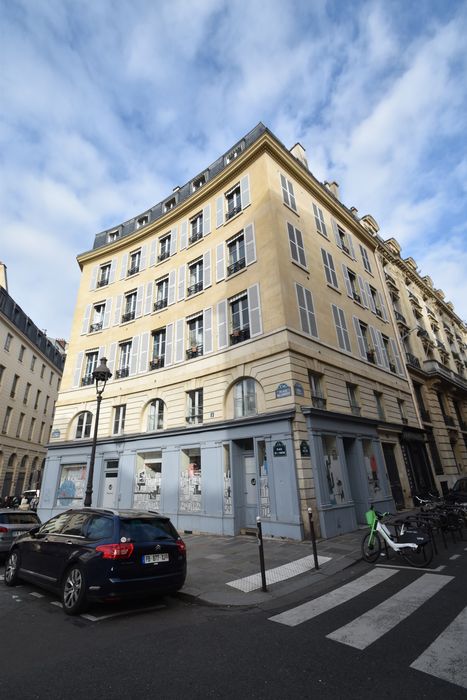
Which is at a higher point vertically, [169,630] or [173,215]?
[173,215]

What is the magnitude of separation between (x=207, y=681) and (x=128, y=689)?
2.23ft

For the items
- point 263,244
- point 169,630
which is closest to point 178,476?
point 169,630

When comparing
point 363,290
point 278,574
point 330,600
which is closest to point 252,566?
point 278,574

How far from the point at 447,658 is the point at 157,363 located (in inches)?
560

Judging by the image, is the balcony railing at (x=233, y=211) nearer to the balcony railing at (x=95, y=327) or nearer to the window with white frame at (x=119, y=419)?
the balcony railing at (x=95, y=327)

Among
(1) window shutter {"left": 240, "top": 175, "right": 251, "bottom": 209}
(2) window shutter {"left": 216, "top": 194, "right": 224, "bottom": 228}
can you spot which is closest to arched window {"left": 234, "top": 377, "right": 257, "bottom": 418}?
(1) window shutter {"left": 240, "top": 175, "right": 251, "bottom": 209}

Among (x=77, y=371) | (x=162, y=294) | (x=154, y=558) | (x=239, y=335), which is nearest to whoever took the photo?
(x=154, y=558)

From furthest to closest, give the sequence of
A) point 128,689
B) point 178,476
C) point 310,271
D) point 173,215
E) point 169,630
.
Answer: point 173,215 < point 310,271 < point 178,476 < point 169,630 < point 128,689

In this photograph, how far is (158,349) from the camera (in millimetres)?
16438

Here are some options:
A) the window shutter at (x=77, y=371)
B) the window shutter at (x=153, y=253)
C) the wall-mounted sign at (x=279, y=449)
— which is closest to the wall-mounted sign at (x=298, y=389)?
the wall-mounted sign at (x=279, y=449)

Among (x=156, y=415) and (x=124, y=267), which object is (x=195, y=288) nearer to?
(x=156, y=415)

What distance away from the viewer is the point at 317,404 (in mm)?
12047

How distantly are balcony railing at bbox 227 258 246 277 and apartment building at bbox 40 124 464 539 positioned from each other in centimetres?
8

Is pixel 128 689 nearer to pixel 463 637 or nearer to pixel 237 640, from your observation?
pixel 237 640
